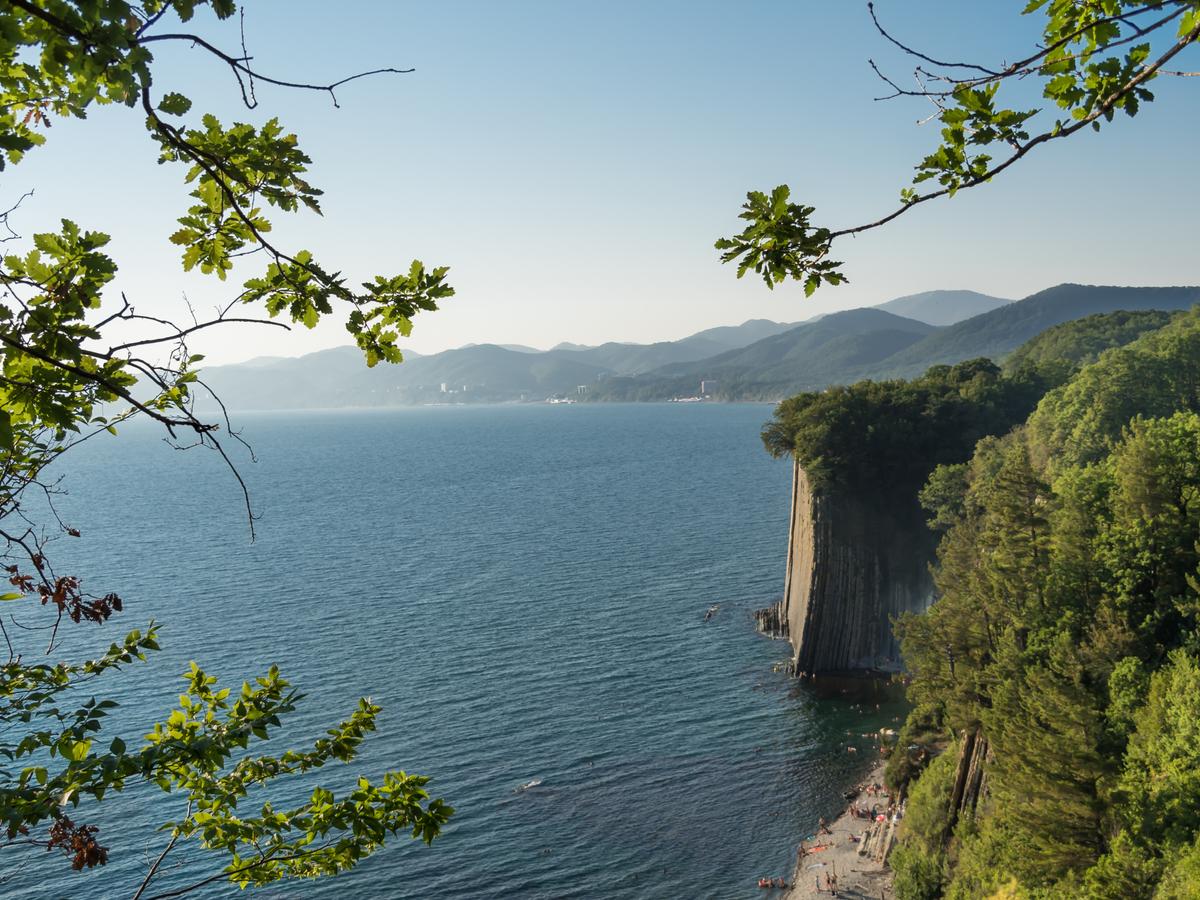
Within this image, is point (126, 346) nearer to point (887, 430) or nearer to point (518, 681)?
point (518, 681)

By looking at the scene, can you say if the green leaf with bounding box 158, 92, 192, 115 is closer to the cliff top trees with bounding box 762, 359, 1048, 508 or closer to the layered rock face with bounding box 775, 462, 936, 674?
the layered rock face with bounding box 775, 462, 936, 674

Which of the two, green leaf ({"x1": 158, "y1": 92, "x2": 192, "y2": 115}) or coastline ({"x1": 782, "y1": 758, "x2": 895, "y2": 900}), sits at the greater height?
green leaf ({"x1": 158, "y1": 92, "x2": 192, "y2": 115})

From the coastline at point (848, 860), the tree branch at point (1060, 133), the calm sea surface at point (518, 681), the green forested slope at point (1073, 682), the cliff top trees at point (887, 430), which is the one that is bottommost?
the coastline at point (848, 860)

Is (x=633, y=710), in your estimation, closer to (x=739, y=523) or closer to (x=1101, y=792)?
(x=1101, y=792)

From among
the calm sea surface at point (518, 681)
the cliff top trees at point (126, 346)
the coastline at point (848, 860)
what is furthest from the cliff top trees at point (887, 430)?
the cliff top trees at point (126, 346)

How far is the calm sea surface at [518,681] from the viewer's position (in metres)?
37.8

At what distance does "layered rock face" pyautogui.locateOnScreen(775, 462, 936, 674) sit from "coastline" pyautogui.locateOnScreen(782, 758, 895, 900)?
56.9ft

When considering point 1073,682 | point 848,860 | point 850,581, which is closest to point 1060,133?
point 1073,682

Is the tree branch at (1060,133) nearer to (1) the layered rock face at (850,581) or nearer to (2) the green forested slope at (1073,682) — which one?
(2) the green forested slope at (1073,682)

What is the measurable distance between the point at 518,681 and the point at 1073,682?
3420 centimetres

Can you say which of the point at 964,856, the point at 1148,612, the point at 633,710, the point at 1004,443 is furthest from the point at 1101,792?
the point at 1004,443

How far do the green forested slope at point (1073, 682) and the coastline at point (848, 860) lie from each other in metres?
1.99

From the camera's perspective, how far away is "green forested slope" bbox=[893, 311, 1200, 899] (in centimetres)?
2491

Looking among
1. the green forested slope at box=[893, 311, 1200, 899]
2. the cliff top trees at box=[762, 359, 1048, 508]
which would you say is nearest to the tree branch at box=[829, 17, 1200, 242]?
Answer: the green forested slope at box=[893, 311, 1200, 899]
